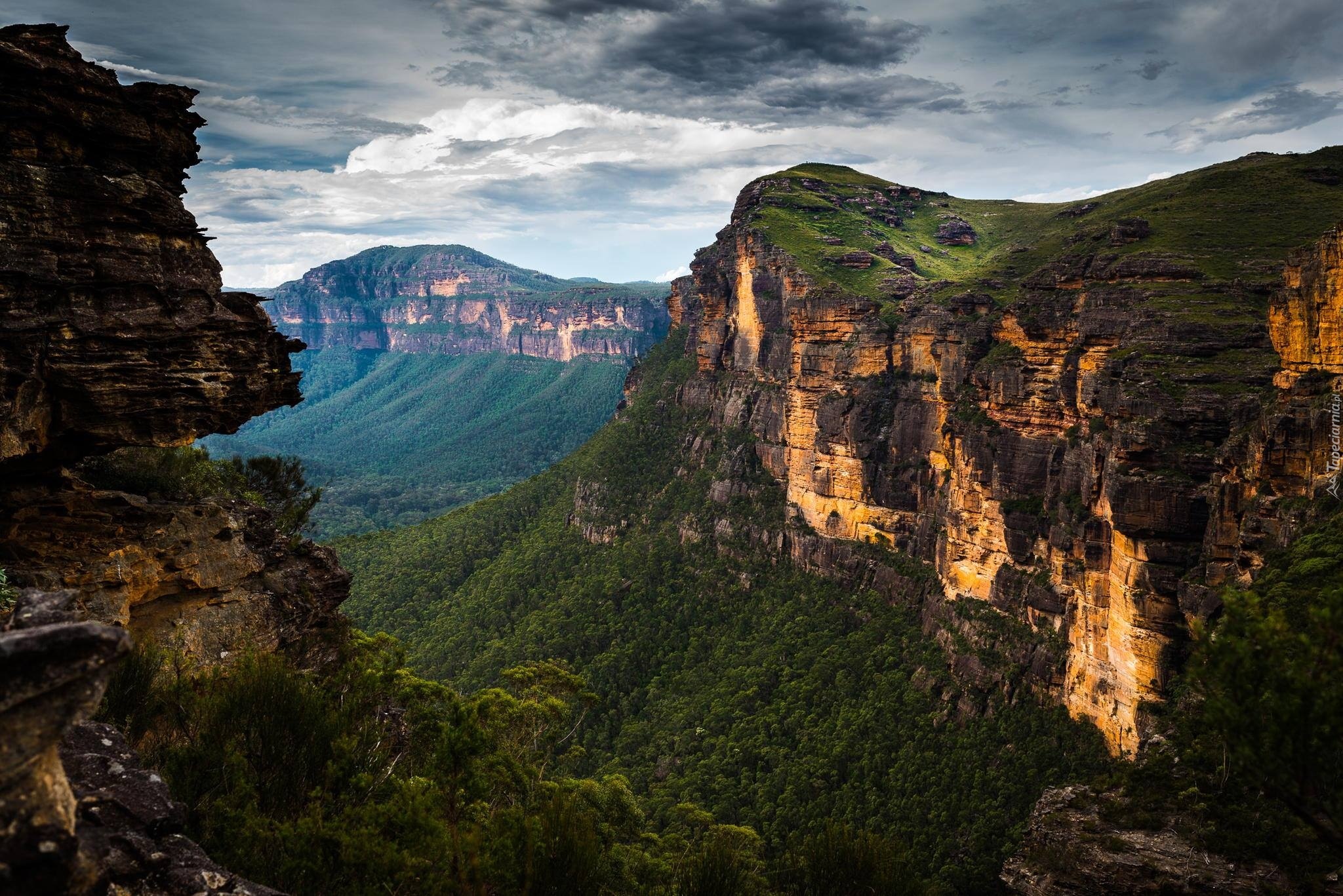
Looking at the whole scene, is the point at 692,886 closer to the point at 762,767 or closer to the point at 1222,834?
the point at 1222,834

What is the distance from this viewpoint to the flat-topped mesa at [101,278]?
1719 centimetres

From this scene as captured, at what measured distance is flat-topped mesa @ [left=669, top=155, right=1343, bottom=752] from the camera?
34.3 meters

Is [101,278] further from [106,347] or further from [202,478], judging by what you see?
[202,478]

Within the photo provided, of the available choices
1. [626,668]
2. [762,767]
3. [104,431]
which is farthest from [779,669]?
[104,431]

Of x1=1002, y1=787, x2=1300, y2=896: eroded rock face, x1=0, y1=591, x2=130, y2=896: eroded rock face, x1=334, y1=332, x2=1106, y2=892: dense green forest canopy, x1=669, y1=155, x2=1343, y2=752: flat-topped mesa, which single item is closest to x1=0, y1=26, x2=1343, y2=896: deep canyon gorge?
x1=0, y1=591, x2=130, y2=896: eroded rock face

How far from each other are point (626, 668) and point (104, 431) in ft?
186

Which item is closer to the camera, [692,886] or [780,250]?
[692,886]

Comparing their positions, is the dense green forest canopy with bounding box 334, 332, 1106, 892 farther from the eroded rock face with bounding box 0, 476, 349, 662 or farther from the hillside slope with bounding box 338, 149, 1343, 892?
the eroded rock face with bounding box 0, 476, 349, 662

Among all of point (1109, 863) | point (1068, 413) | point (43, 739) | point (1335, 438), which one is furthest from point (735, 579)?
point (43, 739)

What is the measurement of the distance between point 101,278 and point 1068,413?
49481 mm

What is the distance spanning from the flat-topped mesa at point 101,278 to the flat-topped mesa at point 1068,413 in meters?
37.0

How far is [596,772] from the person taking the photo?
58750 mm

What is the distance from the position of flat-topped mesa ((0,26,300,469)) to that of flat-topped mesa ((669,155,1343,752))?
37.0 meters

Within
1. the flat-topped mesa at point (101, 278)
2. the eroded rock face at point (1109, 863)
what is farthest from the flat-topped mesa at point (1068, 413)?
the flat-topped mesa at point (101, 278)
